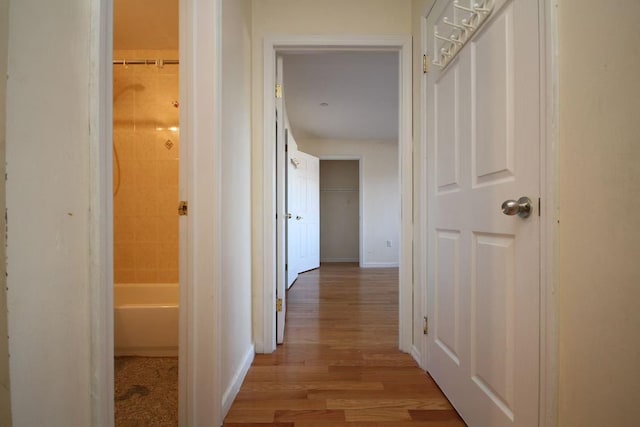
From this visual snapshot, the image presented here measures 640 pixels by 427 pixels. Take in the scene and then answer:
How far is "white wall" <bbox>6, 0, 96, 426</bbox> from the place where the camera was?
18.3 inches

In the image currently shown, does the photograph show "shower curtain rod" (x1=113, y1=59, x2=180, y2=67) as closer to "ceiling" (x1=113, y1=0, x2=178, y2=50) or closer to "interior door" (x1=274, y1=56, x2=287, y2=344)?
"ceiling" (x1=113, y1=0, x2=178, y2=50)

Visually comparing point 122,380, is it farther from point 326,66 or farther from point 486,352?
point 326,66

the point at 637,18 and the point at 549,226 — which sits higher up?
the point at 637,18

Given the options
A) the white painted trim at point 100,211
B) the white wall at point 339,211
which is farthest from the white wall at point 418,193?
the white wall at point 339,211

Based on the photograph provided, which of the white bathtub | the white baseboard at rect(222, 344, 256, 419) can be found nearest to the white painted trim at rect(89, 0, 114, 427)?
the white baseboard at rect(222, 344, 256, 419)

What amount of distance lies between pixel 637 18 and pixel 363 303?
9.13ft

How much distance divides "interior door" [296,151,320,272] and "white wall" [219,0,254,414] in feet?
8.81

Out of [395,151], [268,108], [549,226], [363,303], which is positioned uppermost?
[395,151]

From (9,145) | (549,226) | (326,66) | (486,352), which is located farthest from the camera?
(326,66)

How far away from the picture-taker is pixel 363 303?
2.98 m

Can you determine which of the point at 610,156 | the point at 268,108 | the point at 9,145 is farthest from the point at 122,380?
the point at 610,156

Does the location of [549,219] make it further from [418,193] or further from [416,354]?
[416,354]

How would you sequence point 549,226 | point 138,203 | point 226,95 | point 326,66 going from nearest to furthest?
point 549,226 → point 226,95 → point 138,203 → point 326,66

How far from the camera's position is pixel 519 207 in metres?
0.85
